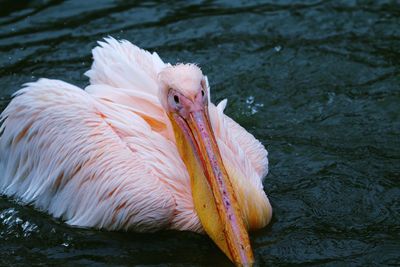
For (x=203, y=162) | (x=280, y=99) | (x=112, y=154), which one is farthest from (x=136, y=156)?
(x=280, y=99)

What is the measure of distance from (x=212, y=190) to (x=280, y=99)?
210cm

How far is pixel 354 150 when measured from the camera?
5754 millimetres

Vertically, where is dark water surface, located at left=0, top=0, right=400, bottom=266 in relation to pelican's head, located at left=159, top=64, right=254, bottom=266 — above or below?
below

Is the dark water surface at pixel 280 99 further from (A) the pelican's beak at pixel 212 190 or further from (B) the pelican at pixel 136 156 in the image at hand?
(A) the pelican's beak at pixel 212 190

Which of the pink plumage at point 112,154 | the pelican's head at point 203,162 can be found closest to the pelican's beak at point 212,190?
the pelican's head at point 203,162

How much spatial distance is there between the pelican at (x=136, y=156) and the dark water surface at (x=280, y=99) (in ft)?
0.55

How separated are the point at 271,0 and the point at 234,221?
12.9ft

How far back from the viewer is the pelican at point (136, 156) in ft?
15.0

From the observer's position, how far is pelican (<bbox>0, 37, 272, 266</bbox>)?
15.0 feet

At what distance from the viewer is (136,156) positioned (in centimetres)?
493

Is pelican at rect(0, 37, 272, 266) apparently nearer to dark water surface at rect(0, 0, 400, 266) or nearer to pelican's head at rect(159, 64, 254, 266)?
pelican's head at rect(159, 64, 254, 266)

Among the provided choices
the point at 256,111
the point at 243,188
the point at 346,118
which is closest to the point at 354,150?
the point at 346,118

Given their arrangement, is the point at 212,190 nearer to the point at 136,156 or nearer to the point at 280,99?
the point at 136,156

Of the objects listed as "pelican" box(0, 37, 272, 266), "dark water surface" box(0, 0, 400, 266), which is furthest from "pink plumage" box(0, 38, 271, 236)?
"dark water surface" box(0, 0, 400, 266)
